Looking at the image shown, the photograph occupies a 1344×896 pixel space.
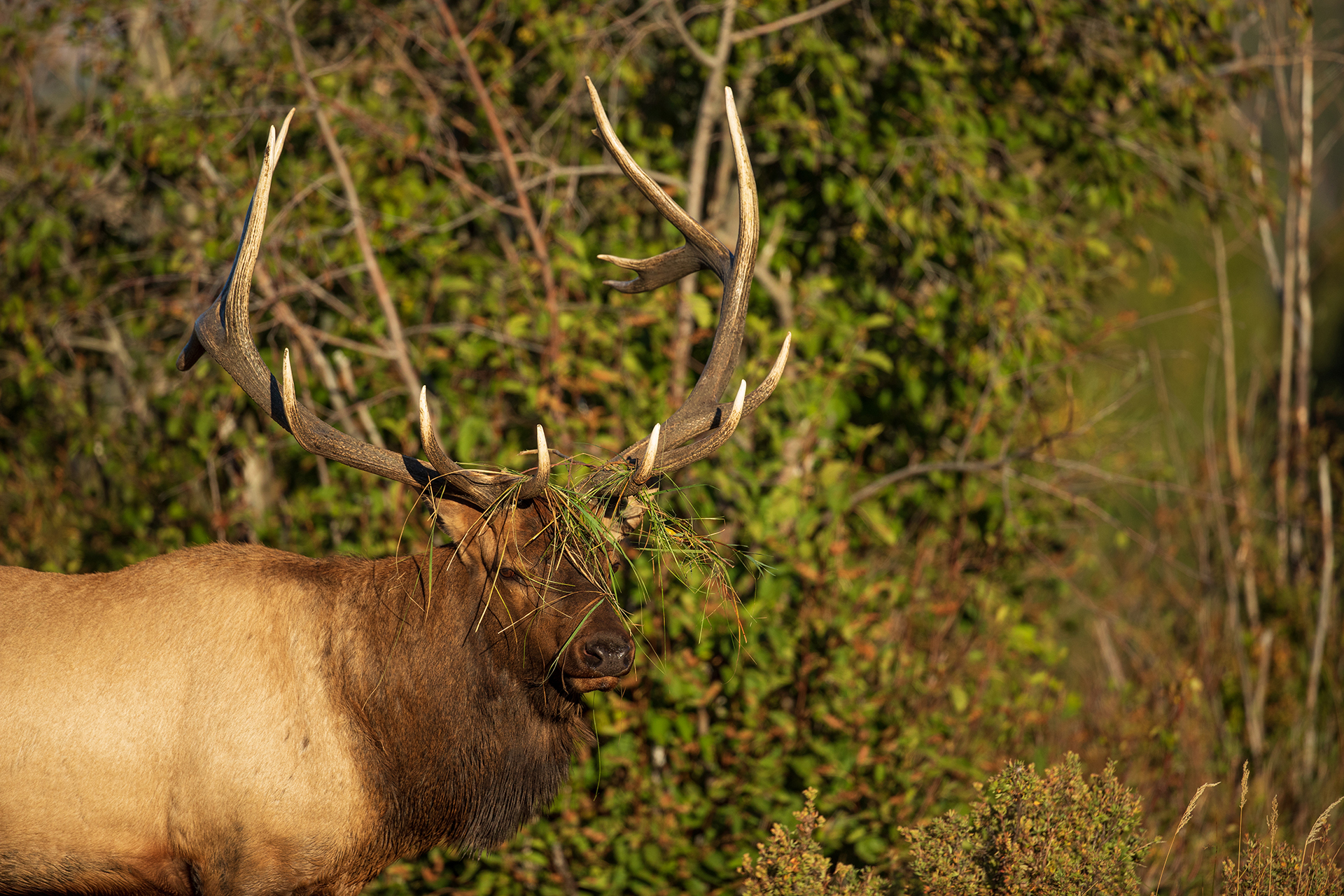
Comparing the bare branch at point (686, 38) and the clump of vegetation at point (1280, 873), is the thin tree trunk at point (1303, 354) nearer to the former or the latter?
the clump of vegetation at point (1280, 873)

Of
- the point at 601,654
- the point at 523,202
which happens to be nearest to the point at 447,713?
the point at 601,654

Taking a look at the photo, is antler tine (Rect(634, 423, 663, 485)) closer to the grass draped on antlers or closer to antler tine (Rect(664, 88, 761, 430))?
the grass draped on antlers

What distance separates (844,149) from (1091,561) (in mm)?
2796

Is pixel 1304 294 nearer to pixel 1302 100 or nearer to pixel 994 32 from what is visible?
pixel 1302 100

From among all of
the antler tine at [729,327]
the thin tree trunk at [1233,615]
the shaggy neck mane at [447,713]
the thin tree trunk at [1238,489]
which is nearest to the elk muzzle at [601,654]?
the shaggy neck mane at [447,713]

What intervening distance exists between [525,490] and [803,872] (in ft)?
4.59

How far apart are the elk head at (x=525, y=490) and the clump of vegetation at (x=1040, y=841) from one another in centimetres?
113

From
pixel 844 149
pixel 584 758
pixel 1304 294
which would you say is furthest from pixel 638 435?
pixel 1304 294

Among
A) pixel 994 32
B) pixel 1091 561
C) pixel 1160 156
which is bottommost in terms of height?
pixel 1091 561

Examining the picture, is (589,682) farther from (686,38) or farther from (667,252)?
(686,38)

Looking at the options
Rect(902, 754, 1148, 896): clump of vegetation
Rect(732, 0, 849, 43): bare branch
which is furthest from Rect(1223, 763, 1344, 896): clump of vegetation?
Rect(732, 0, 849, 43): bare branch

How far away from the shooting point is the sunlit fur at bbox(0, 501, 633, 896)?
9.22 feet

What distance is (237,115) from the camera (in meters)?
5.16

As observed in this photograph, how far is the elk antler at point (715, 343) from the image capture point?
3.17 meters
